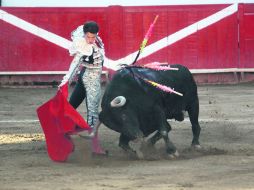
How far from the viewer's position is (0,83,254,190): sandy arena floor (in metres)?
6.05

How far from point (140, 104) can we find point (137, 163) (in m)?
0.55

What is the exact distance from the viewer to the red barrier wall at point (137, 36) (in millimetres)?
14984

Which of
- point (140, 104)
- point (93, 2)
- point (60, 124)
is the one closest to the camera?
point (140, 104)

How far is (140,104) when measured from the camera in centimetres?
729

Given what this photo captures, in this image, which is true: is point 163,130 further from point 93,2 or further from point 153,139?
point 93,2

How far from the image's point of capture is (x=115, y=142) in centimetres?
858

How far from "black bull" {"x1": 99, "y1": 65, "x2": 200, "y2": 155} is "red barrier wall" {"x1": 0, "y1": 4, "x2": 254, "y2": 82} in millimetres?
7196

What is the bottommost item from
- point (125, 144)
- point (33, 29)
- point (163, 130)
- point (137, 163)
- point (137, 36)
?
point (137, 163)

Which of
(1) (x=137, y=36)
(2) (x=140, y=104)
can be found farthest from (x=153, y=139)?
(1) (x=137, y=36)

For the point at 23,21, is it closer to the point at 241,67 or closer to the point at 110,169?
the point at 241,67

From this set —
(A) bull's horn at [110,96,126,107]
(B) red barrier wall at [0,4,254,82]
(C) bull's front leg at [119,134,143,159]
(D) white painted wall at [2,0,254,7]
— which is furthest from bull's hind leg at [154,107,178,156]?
(D) white painted wall at [2,0,254,7]

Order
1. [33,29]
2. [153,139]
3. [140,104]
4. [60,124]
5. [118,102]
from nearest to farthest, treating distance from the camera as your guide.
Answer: [118,102], [140,104], [60,124], [153,139], [33,29]

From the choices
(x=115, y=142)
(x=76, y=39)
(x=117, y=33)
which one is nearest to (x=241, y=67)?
(x=117, y=33)

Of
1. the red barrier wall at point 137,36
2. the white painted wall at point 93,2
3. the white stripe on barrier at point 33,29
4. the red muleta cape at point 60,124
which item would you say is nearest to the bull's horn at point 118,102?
the red muleta cape at point 60,124
